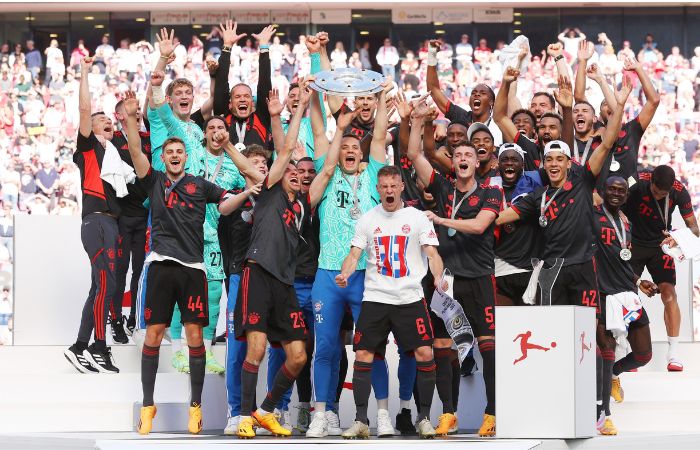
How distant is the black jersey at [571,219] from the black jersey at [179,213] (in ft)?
7.25

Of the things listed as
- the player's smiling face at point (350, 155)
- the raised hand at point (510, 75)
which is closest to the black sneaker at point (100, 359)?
the player's smiling face at point (350, 155)

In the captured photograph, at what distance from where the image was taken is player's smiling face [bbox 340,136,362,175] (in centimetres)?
865

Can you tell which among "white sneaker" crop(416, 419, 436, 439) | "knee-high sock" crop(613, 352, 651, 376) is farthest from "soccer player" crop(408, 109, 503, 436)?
"knee-high sock" crop(613, 352, 651, 376)

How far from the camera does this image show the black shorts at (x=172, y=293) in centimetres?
834

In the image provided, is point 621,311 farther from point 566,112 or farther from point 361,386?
point 361,386

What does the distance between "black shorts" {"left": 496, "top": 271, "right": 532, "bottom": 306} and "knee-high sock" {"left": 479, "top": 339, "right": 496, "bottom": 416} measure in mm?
506

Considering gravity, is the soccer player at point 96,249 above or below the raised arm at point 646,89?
below

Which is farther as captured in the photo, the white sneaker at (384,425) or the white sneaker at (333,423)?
the white sneaker at (333,423)

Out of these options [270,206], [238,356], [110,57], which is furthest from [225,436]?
[110,57]

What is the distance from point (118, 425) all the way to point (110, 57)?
14.9 m

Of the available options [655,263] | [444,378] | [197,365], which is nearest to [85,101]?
[197,365]

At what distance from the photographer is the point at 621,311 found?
8.74 meters

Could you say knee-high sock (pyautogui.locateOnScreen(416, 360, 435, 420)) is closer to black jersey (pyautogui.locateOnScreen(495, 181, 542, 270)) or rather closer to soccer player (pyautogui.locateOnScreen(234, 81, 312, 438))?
soccer player (pyautogui.locateOnScreen(234, 81, 312, 438))

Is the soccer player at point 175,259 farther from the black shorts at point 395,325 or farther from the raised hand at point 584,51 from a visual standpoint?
the raised hand at point 584,51
